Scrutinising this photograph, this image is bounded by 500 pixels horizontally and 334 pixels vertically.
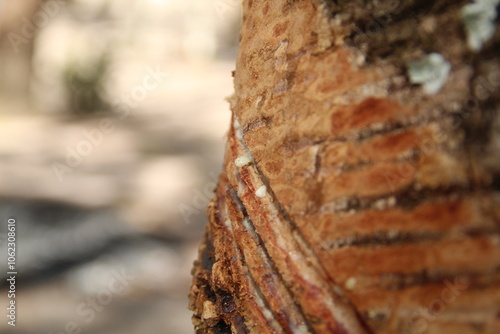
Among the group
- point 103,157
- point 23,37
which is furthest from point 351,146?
point 23,37

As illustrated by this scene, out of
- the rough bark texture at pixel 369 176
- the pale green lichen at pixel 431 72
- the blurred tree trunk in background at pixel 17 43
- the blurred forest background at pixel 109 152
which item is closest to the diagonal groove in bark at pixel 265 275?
the rough bark texture at pixel 369 176

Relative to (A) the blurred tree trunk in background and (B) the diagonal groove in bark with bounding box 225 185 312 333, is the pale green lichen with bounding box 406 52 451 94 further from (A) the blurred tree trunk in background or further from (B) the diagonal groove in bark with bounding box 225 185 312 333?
(A) the blurred tree trunk in background

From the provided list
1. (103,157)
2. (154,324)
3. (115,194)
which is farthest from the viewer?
(103,157)

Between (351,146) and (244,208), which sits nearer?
(351,146)

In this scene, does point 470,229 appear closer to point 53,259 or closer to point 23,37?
point 53,259

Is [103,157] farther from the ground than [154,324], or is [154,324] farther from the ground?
[103,157]

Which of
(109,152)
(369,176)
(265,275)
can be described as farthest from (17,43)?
(369,176)

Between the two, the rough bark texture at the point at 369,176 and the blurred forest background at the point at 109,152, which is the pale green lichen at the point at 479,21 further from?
the blurred forest background at the point at 109,152

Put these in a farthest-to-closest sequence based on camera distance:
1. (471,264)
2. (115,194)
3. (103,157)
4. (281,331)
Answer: (103,157) < (115,194) < (281,331) < (471,264)
